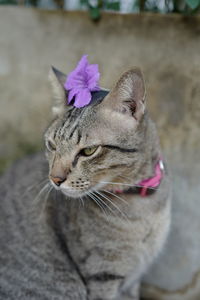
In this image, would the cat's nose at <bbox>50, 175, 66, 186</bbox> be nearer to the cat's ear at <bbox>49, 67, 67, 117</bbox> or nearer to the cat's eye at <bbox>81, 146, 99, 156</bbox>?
the cat's eye at <bbox>81, 146, 99, 156</bbox>

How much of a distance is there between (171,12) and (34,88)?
1069mm

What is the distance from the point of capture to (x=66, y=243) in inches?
77.7

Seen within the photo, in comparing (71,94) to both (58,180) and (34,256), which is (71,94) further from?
(34,256)

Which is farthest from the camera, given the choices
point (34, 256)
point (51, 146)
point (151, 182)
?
point (34, 256)

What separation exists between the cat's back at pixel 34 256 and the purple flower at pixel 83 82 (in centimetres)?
54

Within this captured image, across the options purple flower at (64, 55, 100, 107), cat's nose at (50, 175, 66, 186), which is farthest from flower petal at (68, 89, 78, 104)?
cat's nose at (50, 175, 66, 186)

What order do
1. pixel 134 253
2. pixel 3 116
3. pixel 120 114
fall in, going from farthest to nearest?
pixel 3 116, pixel 134 253, pixel 120 114

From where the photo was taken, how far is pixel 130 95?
5.43 ft

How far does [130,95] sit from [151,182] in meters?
0.48

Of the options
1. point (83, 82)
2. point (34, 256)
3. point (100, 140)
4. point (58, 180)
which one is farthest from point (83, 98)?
point (34, 256)

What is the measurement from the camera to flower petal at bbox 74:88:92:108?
1.67 m

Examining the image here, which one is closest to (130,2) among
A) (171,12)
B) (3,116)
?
(171,12)

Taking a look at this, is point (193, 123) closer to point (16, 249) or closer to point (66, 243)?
point (66, 243)

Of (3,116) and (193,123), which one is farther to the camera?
(3,116)
